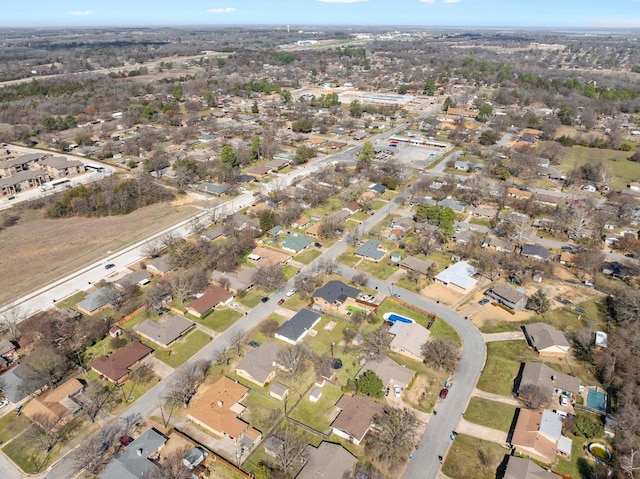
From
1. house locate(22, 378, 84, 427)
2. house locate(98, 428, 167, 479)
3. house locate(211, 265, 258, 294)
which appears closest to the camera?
house locate(98, 428, 167, 479)

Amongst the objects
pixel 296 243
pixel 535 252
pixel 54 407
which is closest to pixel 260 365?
pixel 54 407

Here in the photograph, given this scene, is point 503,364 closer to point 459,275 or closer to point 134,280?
point 459,275

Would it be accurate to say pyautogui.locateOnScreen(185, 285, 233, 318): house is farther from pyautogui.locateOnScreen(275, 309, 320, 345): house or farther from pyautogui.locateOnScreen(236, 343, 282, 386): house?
pyautogui.locateOnScreen(236, 343, 282, 386): house

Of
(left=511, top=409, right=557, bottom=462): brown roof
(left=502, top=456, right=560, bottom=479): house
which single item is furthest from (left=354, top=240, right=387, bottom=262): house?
(left=502, top=456, right=560, bottom=479): house

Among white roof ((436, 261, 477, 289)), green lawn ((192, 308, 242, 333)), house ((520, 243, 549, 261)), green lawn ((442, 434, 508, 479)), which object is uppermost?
house ((520, 243, 549, 261))

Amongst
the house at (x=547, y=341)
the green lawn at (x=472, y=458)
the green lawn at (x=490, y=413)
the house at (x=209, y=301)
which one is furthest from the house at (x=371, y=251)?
the green lawn at (x=472, y=458)

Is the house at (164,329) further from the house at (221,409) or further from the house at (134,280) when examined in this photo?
the house at (221,409)

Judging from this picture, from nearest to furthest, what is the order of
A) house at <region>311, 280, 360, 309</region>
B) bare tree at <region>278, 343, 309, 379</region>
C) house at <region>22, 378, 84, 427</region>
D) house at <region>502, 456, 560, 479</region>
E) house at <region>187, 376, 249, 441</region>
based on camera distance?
house at <region>502, 456, 560, 479</region> < house at <region>187, 376, 249, 441</region> < house at <region>22, 378, 84, 427</region> < bare tree at <region>278, 343, 309, 379</region> < house at <region>311, 280, 360, 309</region>
